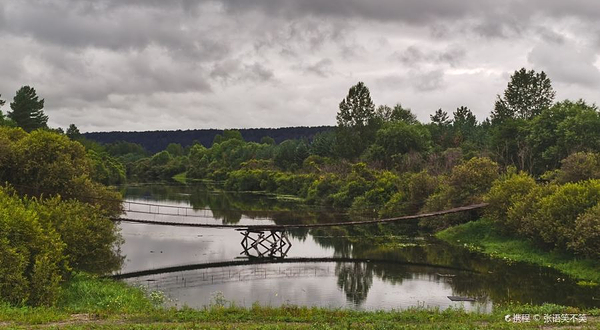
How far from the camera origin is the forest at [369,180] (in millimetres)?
25500

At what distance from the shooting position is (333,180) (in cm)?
8081

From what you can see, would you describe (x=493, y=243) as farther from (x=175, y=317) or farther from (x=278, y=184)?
(x=278, y=184)

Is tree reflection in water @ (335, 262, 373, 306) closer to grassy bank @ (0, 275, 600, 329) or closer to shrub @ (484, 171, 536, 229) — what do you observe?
grassy bank @ (0, 275, 600, 329)

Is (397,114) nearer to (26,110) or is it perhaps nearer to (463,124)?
(463,124)

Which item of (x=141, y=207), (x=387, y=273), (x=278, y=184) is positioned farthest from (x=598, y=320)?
(x=278, y=184)

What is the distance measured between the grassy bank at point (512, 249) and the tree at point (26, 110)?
66374 millimetres

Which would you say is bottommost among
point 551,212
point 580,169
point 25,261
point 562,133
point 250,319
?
point 250,319

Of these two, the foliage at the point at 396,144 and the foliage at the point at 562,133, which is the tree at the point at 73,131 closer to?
the foliage at the point at 396,144

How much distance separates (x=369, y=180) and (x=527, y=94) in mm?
31544

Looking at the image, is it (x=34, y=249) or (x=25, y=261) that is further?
(x=34, y=249)

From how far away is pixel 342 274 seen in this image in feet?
114

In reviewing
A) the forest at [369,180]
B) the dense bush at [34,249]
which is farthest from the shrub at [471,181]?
the dense bush at [34,249]

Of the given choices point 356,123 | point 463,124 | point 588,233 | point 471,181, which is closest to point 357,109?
point 356,123

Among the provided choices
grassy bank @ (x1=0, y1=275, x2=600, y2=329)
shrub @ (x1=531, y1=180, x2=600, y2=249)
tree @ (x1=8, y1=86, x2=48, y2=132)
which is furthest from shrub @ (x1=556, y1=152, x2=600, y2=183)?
tree @ (x1=8, y1=86, x2=48, y2=132)
